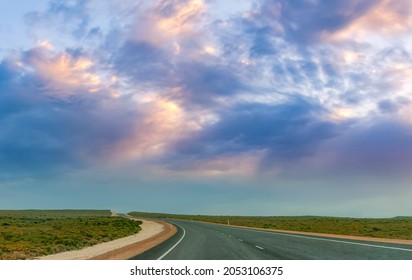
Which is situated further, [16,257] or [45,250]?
[45,250]

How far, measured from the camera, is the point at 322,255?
2141 cm

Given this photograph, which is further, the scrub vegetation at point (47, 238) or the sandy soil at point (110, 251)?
the scrub vegetation at point (47, 238)

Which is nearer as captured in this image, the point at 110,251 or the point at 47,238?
the point at 110,251

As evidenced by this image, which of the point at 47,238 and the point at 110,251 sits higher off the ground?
the point at 47,238

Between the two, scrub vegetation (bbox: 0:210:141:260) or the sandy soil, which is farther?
scrub vegetation (bbox: 0:210:141:260)
